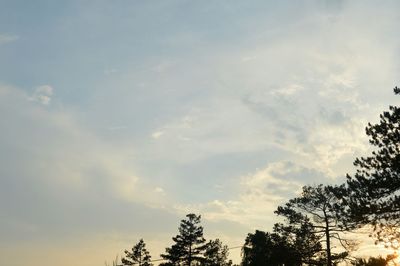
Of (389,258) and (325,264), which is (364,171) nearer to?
(389,258)

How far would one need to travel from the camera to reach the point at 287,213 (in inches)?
1478

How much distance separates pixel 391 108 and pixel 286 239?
60.6 ft

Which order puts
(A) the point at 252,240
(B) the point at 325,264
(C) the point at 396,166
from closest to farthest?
(C) the point at 396,166
(B) the point at 325,264
(A) the point at 252,240

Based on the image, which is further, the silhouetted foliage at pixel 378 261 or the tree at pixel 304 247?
the tree at pixel 304 247

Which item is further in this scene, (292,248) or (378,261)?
(292,248)

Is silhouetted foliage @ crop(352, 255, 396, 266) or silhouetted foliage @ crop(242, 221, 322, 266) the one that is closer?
silhouetted foliage @ crop(352, 255, 396, 266)

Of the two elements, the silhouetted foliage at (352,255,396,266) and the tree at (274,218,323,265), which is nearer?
the silhouetted foliage at (352,255,396,266)

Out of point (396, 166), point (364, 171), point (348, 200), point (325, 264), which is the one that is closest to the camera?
point (396, 166)

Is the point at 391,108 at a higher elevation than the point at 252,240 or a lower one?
higher

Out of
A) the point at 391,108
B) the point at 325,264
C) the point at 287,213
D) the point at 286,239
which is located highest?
the point at 391,108

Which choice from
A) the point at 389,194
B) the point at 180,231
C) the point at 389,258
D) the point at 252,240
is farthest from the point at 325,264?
the point at 180,231

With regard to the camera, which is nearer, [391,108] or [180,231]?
[391,108]

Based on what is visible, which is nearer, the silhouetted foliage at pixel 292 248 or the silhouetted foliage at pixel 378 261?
the silhouetted foliage at pixel 378 261

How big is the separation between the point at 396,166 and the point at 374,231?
194 inches
